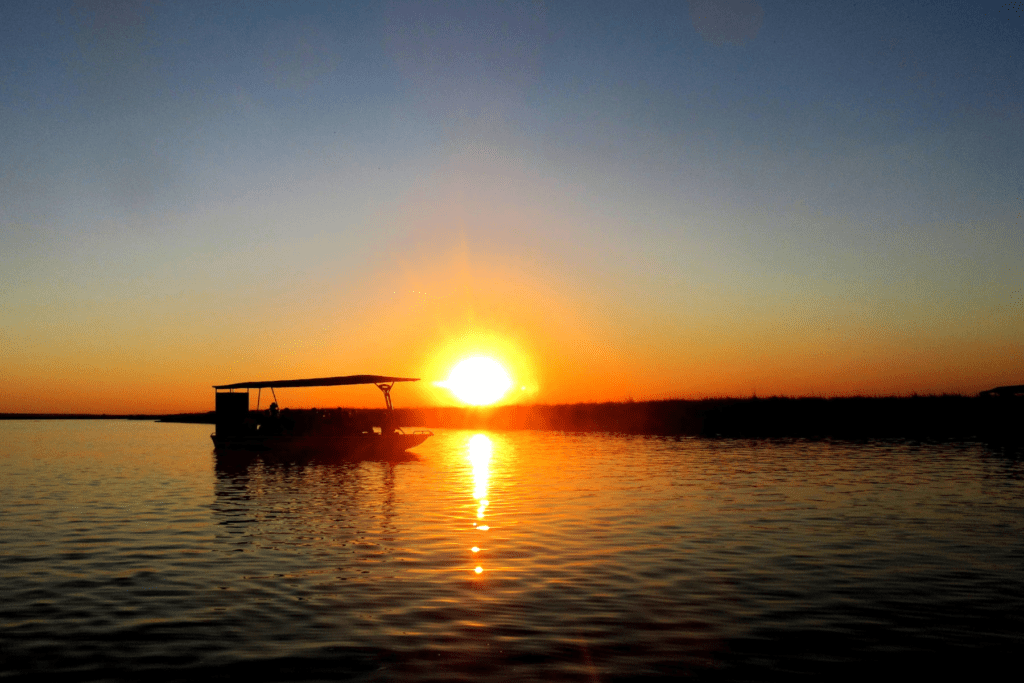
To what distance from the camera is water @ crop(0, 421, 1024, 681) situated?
406 inches

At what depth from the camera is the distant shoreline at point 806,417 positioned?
69.2 metres

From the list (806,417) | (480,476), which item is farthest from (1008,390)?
(480,476)

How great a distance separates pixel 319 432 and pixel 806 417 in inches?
1963

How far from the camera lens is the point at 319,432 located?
156ft

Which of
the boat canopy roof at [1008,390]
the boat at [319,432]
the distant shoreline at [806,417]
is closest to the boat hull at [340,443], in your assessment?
the boat at [319,432]

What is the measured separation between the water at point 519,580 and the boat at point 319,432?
1384cm

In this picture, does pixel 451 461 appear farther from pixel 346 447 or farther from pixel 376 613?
pixel 376 613

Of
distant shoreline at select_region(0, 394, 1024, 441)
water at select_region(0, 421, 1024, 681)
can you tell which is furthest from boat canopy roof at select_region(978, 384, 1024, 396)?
water at select_region(0, 421, 1024, 681)

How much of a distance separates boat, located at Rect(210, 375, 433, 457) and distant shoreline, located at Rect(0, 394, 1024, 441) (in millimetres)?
10381

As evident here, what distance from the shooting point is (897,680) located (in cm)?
947

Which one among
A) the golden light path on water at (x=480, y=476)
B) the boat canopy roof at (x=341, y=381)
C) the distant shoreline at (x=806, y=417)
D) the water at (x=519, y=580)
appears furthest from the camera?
the distant shoreline at (x=806, y=417)

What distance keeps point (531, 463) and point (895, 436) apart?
116 ft

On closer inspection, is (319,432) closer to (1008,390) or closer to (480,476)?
(480,476)

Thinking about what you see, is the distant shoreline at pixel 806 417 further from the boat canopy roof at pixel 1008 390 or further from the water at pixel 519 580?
the water at pixel 519 580
